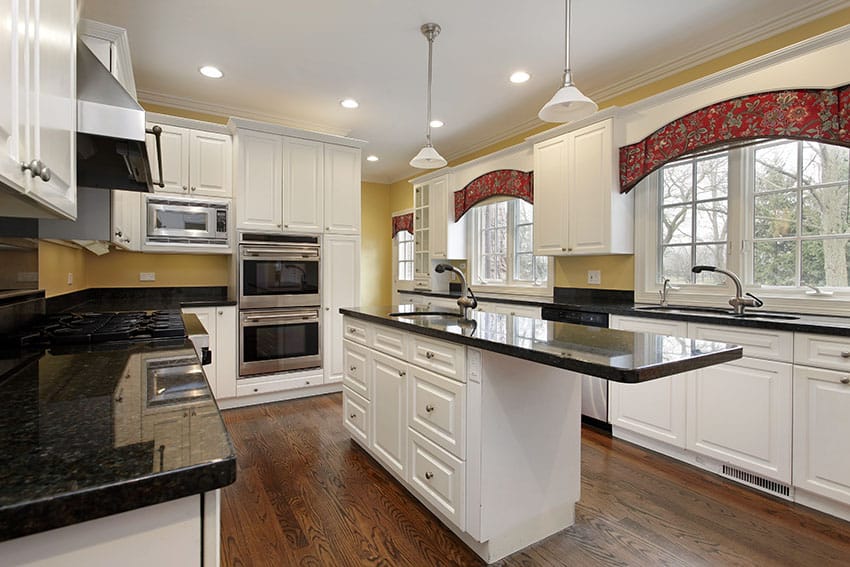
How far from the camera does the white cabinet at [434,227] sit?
5211 millimetres

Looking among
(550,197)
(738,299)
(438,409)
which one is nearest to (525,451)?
(438,409)

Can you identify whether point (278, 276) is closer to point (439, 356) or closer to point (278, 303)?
point (278, 303)

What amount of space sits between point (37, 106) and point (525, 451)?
73.6 inches

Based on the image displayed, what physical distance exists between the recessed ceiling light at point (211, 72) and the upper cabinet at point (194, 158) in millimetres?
436

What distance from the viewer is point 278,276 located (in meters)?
3.95

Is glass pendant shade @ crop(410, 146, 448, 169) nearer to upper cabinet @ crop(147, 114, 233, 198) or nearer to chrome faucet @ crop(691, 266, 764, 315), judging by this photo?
chrome faucet @ crop(691, 266, 764, 315)

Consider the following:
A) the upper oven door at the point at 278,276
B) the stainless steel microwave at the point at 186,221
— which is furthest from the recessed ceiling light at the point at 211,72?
the upper oven door at the point at 278,276

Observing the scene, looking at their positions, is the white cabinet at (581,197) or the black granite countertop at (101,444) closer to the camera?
the black granite countertop at (101,444)

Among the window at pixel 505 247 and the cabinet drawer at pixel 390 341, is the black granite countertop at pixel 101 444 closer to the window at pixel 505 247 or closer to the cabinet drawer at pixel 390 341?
the cabinet drawer at pixel 390 341

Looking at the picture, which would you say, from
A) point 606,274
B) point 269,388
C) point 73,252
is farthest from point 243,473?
point 606,274

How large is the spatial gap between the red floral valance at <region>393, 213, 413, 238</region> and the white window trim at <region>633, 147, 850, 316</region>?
365cm

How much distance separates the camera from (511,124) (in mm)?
4602

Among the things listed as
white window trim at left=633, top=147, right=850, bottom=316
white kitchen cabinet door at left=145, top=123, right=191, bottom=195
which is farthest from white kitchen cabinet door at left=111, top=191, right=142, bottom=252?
white window trim at left=633, top=147, right=850, bottom=316

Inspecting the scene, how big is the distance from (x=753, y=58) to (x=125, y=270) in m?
5.02
